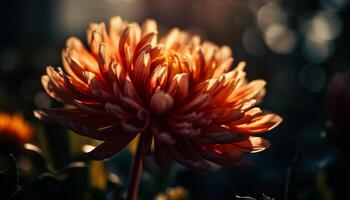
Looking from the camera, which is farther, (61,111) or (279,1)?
(279,1)

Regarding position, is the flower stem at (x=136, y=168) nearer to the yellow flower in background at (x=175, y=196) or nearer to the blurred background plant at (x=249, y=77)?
the blurred background plant at (x=249, y=77)

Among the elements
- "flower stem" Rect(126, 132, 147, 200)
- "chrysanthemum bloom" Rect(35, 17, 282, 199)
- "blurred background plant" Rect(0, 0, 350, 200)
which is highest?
"chrysanthemum bloom" Rect(35, 17, 282, 199)

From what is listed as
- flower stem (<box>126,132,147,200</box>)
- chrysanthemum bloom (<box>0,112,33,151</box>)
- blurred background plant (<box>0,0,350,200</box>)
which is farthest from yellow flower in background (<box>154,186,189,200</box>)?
chrysanthemum bloom (<box>0,112,33,151</box>)

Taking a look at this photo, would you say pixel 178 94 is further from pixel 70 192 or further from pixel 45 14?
pixel 45 14

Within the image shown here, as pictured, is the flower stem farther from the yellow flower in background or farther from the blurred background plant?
the yellow flower in background

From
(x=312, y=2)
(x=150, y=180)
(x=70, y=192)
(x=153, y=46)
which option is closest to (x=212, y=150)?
(x=153, y=46)

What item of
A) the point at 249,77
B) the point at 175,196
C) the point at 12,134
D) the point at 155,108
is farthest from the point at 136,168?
the point at 249,77

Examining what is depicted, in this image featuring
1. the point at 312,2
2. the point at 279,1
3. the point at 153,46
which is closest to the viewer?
the point at 153,46
